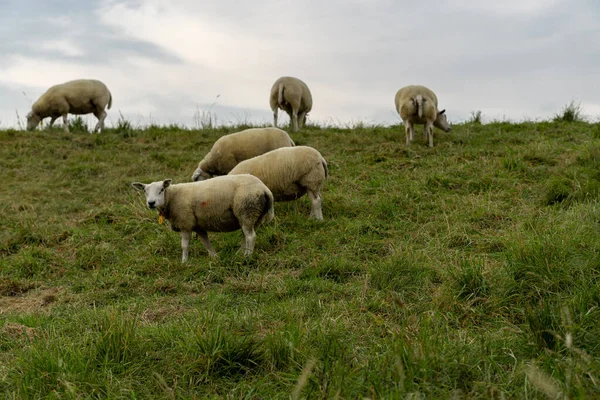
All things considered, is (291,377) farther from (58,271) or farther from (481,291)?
(58,271)

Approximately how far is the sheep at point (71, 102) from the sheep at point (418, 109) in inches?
329

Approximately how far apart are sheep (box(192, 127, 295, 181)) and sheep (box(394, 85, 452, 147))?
12.6 ft

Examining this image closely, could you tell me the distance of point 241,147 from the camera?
9453 millimetres

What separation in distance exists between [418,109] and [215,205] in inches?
270

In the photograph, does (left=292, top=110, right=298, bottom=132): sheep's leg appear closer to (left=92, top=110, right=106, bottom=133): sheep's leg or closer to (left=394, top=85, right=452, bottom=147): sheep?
(left=394, top=85, right=452, bottom=147): sheep

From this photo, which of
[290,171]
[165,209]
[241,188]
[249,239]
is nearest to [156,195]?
[165,209]

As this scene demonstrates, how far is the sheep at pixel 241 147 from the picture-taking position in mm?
9398

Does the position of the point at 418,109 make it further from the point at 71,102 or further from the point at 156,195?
the point at 71,102

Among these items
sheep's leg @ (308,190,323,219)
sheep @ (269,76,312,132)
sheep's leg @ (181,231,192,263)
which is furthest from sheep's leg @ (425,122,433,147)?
sheep's leg @ (181,231,192,263)

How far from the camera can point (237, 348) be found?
11.1 feet

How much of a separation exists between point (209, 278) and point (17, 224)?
394 cm

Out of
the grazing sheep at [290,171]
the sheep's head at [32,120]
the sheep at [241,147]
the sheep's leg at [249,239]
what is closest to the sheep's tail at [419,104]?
the sheep at [241,147]

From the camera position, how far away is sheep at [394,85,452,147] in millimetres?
12148

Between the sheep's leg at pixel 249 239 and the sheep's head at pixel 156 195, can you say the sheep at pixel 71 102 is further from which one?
the sheep's leg at pixel 249 239
